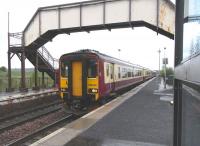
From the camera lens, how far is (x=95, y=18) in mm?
25594

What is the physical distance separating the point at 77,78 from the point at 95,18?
34.2 feet

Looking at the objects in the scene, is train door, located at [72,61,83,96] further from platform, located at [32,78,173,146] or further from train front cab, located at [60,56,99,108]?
platform, located at [32,78,173,146]

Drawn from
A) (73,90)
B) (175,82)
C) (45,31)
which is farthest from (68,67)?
(175,82)

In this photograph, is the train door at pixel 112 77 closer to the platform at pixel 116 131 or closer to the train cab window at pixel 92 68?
the train cab window at pixel 92 68

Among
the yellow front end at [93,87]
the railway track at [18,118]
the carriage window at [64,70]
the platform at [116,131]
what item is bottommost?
the railway track at [18,118]

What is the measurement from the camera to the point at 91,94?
15.8 meters

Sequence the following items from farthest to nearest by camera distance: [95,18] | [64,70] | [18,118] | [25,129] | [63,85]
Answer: [95,18] → [64,70] → [63,85] → [18,118] → [25,129]

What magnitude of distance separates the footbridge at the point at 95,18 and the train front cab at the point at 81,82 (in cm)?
914

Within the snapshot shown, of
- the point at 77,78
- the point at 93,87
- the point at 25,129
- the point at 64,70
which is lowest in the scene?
the point at 25,129

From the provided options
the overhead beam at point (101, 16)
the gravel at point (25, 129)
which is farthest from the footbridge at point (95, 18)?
the gravel at point (25, 129)

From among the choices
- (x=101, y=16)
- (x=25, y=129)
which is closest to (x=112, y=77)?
(x=101, y=16)

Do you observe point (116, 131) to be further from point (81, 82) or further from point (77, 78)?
point (77, 78)

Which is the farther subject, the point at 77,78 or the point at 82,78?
the point at 77,78

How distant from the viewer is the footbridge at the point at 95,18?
2397cm
